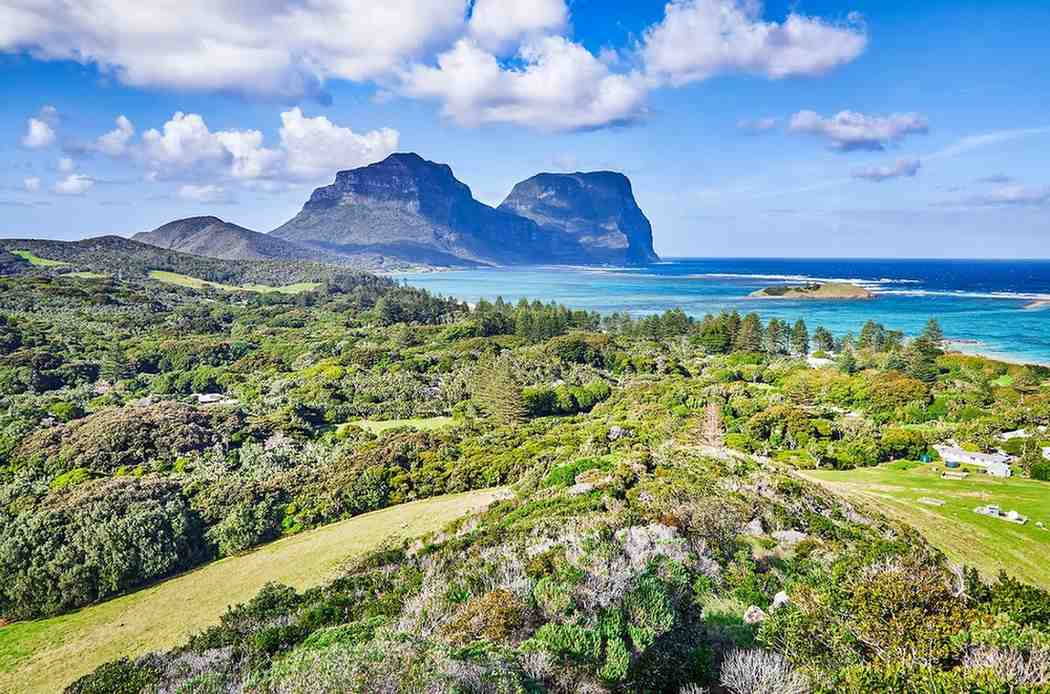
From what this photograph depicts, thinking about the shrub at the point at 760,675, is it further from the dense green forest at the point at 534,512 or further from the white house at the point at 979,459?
the white house at the point at 979,459

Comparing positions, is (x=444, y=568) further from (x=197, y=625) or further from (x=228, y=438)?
(x=228, y=438)

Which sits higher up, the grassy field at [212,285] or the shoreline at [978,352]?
the grassy field at [212,285]

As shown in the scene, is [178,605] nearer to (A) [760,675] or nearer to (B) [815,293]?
(A) [760,675]

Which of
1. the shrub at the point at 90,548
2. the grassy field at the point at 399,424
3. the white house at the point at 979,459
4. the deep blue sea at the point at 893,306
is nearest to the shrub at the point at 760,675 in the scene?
the shrub at the point at 90,548

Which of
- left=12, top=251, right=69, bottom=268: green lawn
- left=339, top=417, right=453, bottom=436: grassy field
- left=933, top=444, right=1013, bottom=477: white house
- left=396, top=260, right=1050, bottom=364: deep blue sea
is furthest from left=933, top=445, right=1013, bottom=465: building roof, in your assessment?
left=12, top=251, right=69, bottom=268: green lawn

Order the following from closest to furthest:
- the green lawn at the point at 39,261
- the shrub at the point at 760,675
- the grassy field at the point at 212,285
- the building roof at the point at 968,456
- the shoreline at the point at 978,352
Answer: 1. the shrub at the point at 760,675
2. the building roof at the point at 968,456
3. the shoreline at the point at 978,352
4. the green lawn at the point at 39,261
5. the grassy field at the point at 212,285

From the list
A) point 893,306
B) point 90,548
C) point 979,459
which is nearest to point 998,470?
point 979,459
